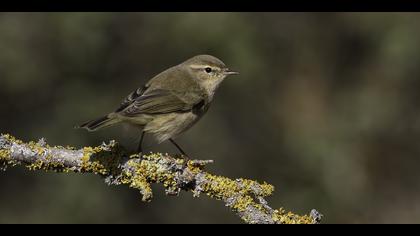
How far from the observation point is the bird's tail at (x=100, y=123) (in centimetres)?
484

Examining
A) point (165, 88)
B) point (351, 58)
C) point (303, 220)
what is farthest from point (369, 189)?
point (303, 220)

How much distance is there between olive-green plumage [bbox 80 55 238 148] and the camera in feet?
17.2

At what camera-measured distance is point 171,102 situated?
5.59 metres

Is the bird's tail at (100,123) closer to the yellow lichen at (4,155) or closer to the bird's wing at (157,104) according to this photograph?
the bird's wing at (157,104)

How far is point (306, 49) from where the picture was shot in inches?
355

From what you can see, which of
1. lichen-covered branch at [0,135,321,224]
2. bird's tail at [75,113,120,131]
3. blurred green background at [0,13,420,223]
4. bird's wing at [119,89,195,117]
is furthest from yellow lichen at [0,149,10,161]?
blurred green background at [0,13,420,223]

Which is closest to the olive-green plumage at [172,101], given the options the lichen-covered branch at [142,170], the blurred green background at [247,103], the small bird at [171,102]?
the small bird at [171,102]

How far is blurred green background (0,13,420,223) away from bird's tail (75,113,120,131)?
2.64 meters

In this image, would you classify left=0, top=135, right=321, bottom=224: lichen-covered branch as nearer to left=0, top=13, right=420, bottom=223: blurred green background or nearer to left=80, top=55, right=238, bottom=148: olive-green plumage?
left=80, top=55, right=238, bottom=148: olive-green plumage

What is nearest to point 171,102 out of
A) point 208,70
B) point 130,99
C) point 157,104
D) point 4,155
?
point 157,104

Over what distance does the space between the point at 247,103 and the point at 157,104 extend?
3.46 metres

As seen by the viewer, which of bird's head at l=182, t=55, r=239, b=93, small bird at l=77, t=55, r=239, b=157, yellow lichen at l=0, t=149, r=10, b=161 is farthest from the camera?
bird's head at l=182, t=55, r=239, b=93

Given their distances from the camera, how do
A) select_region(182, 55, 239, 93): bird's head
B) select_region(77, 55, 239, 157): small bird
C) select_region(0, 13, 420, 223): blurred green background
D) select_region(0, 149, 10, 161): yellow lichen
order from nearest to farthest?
select_region(0, 149, 10, 161): yellow lichen → select_region(77, 55, 239, 157): small bird → select_region(182, 55, 239, 93): bird's head → select_region(0, 13, 420, 223): blurred green background

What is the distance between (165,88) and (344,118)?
365 cm
